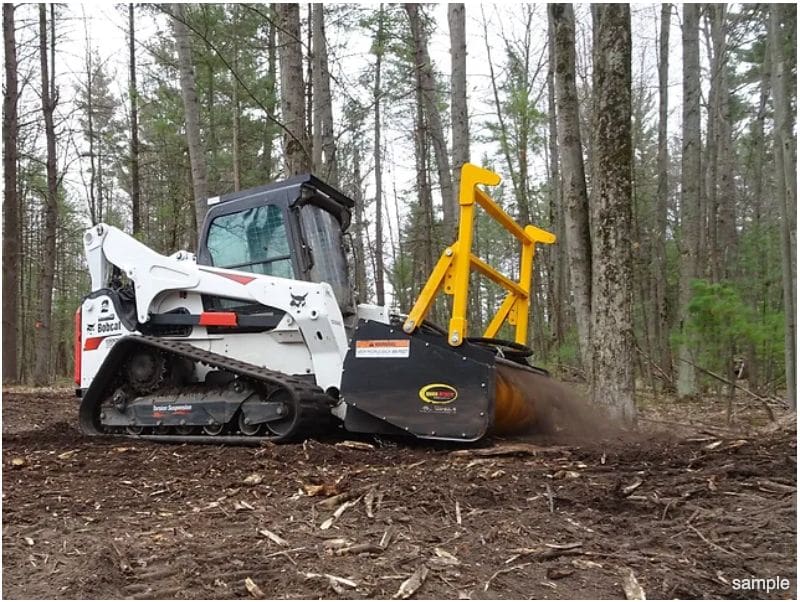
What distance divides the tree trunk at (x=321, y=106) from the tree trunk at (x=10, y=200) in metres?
7.18

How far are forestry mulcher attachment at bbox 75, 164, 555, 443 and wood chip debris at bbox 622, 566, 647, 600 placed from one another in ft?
8.51

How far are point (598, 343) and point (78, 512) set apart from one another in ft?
13.5

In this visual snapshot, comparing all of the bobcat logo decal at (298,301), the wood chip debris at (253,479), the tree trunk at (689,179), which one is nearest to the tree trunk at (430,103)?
the tree trunk at (689,179)

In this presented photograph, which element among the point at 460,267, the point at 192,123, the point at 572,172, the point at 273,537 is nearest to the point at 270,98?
the point at 192,123

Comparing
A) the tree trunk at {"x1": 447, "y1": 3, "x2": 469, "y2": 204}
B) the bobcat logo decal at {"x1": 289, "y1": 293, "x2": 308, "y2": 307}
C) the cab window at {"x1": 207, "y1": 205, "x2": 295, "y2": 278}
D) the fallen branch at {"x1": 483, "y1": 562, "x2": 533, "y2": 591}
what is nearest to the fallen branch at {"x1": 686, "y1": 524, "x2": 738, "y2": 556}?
the fallen branch at {"x1": 483, "y1": 562, "x2": 533, "y2": 591}

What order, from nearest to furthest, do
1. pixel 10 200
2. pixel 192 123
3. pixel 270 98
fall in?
1. pixel 192 123
2. pixel 10 200
3. pixel 270 98

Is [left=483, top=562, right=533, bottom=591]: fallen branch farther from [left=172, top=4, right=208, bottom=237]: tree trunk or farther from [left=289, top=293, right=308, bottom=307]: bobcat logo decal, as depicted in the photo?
[left=172, top=4, right=208, bottom=237]: tree trunk

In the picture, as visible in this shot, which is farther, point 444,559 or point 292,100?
point 292,100

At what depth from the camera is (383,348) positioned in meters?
5.59

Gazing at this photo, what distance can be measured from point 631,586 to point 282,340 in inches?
170

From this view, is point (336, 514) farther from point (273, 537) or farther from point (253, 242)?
point (253, 242)

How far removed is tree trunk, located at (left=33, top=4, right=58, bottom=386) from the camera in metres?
15.7

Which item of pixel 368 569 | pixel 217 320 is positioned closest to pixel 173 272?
pixel 217 320

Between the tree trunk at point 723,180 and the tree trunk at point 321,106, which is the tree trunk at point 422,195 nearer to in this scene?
the tree trunk at point 321,106
